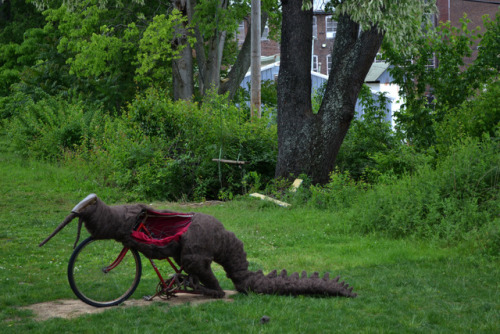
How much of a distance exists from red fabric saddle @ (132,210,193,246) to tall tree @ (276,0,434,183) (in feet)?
27.0

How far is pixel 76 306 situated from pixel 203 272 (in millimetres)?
1471

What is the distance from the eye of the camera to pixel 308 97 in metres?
15.5

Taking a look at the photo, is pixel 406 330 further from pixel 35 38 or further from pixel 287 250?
pixel 35 38

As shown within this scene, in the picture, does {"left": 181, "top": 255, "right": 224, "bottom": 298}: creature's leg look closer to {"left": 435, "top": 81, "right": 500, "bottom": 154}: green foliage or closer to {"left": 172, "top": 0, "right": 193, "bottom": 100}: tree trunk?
{"left": 435, "top": 81, "right": 500, "bottom": 154}: green foliage

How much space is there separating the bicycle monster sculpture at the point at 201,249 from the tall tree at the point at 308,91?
783cm

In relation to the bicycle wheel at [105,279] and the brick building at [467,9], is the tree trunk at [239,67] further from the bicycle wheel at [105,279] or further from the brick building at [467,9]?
the brick building at [467,9]

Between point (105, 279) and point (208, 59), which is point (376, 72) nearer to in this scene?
point (208, 59)

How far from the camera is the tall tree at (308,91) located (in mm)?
14805

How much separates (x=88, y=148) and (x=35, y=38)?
1647 cm

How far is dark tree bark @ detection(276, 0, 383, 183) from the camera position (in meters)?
14.9

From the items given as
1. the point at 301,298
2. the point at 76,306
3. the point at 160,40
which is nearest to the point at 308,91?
the point at 301,298

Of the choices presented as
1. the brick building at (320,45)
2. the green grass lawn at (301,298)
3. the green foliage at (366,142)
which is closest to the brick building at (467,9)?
the brick building at (320,45)

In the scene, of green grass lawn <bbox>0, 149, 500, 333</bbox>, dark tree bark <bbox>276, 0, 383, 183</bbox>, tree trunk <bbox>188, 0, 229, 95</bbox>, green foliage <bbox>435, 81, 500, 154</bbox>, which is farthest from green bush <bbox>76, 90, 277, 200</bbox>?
tree trunk <bbox>188, 0, 229, 95</bbox>

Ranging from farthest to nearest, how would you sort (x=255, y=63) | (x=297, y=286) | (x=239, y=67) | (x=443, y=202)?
(x=239, y=67) → (x=255, y=63) → (x=443, y=202) → (x=297, y=286)
